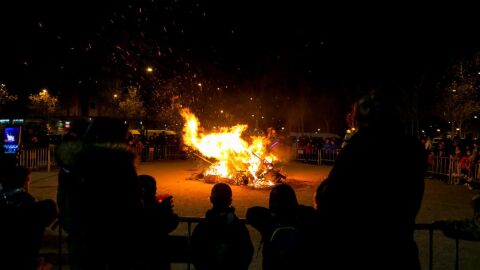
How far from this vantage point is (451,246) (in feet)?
25.9

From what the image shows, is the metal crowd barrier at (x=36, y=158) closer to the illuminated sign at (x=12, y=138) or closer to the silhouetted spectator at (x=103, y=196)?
the illuminated sign at (x=12, y=138)

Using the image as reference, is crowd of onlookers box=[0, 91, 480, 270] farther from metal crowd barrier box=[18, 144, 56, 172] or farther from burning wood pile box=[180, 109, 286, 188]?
metal crowd barrier box=[18, 144, 56, 172]

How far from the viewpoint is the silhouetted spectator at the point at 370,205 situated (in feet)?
7.86

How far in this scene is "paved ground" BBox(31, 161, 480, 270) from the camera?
7363 millimetres

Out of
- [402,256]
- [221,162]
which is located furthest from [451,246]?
[221,162]

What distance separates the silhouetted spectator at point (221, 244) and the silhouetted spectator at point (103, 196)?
2.00ft

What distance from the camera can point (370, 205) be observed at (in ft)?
7.91

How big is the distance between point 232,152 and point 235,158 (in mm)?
328

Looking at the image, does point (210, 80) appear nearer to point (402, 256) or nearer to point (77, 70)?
point (77, 70)

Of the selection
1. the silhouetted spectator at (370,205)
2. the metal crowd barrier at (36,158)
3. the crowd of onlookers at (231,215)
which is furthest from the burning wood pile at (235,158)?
the silhouetted spectator at (370,205)

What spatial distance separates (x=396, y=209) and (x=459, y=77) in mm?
29763

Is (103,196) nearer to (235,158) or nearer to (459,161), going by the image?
(235,158)

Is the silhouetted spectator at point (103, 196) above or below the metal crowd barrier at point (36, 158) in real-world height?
above

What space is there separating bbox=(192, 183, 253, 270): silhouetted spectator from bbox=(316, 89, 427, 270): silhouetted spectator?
120cm
